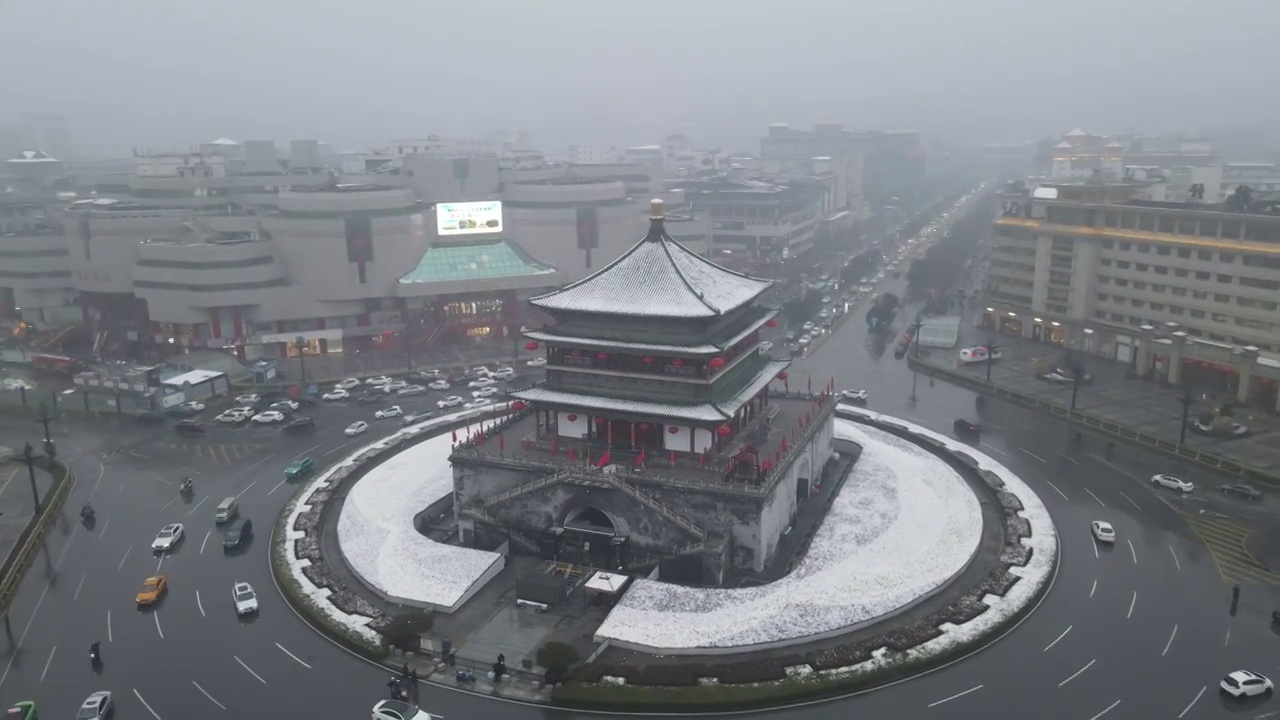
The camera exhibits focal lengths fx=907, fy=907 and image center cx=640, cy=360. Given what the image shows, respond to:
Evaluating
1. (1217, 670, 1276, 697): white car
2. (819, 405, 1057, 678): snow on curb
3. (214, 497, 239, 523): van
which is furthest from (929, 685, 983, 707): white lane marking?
(214, 497, 239, 523): van

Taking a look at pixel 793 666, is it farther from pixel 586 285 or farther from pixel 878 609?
pixel 586 285

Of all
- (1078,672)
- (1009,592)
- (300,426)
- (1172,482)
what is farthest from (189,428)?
(1172,482)

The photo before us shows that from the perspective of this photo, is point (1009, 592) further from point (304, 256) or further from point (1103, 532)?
point (304, 256)

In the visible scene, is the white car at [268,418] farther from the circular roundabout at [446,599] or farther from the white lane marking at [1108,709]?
the white lane marking at [1108,709]

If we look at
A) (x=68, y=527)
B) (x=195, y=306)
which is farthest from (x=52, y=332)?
(x=68, y=527)

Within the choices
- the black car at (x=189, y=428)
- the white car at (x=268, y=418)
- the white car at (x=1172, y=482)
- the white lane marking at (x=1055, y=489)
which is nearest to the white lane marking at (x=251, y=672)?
the white car at (x=268, y=418)

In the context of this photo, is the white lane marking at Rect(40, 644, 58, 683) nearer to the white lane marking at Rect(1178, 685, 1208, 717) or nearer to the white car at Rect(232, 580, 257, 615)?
the white car at Rect(232, 580, 257, 615)
